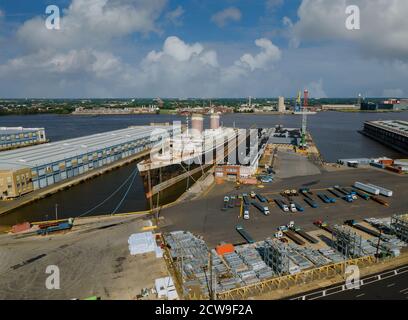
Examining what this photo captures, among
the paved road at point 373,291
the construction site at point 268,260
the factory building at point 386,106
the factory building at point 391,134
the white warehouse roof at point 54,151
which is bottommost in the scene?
the paved road at point 373,291

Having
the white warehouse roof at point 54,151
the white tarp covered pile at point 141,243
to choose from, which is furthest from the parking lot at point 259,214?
the white warehouse roof at point 54,151

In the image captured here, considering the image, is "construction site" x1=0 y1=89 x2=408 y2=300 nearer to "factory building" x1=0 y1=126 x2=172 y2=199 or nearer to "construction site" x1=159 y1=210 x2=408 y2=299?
"construction site" x1=159 y1=210 x2=408 y2=299

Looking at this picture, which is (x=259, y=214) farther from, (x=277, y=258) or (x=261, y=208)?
(x=277, y=258)

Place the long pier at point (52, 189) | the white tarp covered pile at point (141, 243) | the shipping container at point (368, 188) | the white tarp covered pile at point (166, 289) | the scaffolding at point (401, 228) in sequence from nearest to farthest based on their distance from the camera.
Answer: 1. the white tarp covered pile at point (166, 289)
2. the white tarp covered pile at point (141, 243)
3. the scaffolding at point (401, 228)
4. the long pier at point (52, 189)
5. the shipping container at point (368, 188)

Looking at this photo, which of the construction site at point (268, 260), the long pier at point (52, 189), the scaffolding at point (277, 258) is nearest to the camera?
the construction site at point (268, 260)

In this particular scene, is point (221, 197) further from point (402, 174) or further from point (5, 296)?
point (402, 174)

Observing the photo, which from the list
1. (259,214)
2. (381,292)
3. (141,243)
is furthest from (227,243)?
(381,292)

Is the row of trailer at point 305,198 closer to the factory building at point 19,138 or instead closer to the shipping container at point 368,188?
the shipping container at point 368,188
